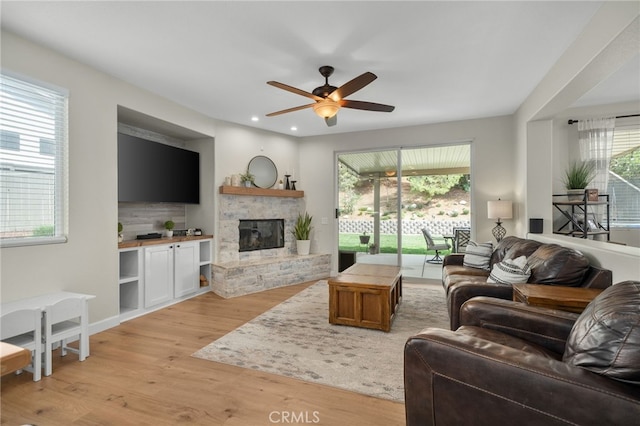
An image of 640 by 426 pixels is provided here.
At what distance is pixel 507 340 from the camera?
174 centimetres

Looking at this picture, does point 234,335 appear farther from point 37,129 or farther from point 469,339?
point 37,129

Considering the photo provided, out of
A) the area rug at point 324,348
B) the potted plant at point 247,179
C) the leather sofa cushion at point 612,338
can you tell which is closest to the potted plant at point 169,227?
the potted plant at point 247,179

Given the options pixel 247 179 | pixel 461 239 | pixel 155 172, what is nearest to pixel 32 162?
pixel 155 172

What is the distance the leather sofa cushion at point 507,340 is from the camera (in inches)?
64.3

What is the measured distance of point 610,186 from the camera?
4.39 metres

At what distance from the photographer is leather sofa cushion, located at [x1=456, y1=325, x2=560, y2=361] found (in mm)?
1633

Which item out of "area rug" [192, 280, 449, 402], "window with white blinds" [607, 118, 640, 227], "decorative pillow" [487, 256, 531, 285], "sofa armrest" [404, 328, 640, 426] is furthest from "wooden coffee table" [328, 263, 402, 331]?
"window with white blinds" [607, 118, 640, 227]

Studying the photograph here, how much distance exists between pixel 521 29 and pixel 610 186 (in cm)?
332

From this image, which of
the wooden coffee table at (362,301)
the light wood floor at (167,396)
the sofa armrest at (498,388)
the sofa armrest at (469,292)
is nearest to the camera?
the sofa armrest at (498,388)

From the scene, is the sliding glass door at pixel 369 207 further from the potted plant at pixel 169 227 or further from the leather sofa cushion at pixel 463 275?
the potted plant at pixel 169 227

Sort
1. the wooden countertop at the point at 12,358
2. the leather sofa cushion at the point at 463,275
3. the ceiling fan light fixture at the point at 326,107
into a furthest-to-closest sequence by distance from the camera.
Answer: the leather sofa cushion at the point at 463,275 → the ceiling fan light fixture at the point at 326,107 → the wooden countertop at the point at 12,358

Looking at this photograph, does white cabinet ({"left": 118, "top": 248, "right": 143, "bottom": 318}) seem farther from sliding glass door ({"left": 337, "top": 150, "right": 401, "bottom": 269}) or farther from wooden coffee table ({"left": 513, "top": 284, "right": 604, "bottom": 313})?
wooden coffee table ({"left": 513, "top": 284, "right": 604, "bottom": 313})

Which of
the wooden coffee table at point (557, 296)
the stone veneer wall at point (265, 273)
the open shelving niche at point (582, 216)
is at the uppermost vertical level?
the open shelving niche at point (582, 216)

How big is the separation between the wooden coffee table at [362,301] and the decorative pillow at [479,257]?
123 cm
